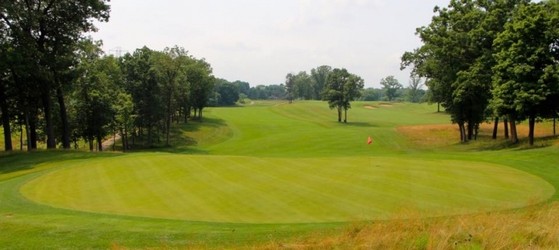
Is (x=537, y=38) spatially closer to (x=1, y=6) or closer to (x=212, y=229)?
(x=212, y=229)

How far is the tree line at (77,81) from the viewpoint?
125 feet

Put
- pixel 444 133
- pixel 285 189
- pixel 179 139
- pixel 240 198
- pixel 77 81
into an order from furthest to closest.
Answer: pixel 179 139 → pixel 444 133 → pixel 77 81 → pixel 285 189 → pixel 240 198

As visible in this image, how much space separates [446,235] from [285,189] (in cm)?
728

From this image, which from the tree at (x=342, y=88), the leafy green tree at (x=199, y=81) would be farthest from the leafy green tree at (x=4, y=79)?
the tree at (x=342, y=88)

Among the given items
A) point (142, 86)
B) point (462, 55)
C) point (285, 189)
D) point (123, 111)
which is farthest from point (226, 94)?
point (285, 189)

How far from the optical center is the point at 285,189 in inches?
598

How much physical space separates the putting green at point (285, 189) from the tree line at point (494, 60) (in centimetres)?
1726

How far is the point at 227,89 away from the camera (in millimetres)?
186750

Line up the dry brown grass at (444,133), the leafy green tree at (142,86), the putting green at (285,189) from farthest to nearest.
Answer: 1. the leafy green tree at (142,86)
2. the dry brown grass at (444,133)
3. the putting green at (285,189)

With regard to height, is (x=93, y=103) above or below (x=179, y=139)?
above

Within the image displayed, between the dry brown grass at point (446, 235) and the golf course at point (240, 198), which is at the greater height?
the dry brown grass at point (446, 235)

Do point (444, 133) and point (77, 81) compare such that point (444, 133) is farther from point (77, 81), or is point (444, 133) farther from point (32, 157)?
point (32, 157)

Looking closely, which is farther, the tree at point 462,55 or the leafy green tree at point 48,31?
the tree at point 462,55

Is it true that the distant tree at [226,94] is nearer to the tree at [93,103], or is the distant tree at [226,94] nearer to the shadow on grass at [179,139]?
the shadow on grass at [179,139]
